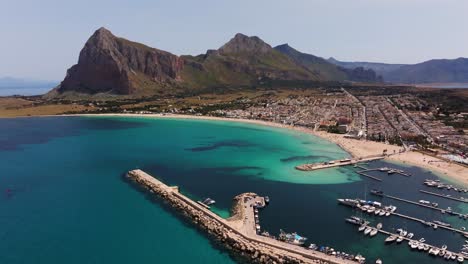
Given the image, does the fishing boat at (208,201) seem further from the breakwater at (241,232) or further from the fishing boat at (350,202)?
the fishing boat at (350,202)

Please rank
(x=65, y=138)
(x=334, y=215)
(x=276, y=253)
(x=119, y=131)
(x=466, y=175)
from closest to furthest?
1. (x=276, y=253)
2. (x=334, y=215)
3. (x=466, y=175)
4. (x=65, y=138)
5. (x=119, y=131)

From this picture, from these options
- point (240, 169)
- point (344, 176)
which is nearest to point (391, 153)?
point (344, 176)

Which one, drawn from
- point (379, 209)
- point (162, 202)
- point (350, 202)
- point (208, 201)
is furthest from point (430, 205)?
point (162, 202)

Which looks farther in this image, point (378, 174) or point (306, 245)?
point (378, 174)

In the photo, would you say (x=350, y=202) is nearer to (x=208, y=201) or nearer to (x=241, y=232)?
(x=241, y=232)

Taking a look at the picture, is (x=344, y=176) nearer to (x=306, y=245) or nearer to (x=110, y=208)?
(x=306, y=245)

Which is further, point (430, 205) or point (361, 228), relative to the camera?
point (430, 205)

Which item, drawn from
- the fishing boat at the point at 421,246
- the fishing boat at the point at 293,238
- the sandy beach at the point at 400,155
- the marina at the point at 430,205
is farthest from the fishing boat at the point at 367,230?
the sandy beach at the point at 400,155
